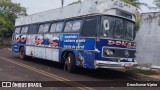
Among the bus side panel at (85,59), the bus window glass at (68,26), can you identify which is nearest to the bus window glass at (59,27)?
the bus window glass at (68,26)

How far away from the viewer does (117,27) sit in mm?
12875

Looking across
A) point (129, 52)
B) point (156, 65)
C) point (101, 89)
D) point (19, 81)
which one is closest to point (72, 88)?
point (101, 89)

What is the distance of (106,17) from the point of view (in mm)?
12492

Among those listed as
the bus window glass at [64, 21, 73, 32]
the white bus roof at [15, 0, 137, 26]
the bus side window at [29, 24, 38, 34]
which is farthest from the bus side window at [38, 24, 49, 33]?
the bus window glass at [64, 21, 73, 32]

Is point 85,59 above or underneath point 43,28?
underneath

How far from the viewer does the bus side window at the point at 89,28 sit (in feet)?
41.1

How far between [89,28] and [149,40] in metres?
6.67

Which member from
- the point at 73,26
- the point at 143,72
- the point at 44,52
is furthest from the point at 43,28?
the point at 143,72

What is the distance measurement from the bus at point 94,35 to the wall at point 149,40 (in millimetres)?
4563

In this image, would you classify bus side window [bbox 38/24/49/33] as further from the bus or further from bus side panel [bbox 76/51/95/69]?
bus side panel [bbox 76/51/95/69]

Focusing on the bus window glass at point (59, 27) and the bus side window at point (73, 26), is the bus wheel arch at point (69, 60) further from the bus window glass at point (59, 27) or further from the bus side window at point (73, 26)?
the bus window glass at point (59, 27)

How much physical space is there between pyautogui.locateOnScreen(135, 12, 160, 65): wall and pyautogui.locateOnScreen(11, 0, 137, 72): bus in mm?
4563

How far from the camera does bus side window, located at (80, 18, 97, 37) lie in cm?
1253

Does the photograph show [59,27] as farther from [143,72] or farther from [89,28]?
[143,72]
